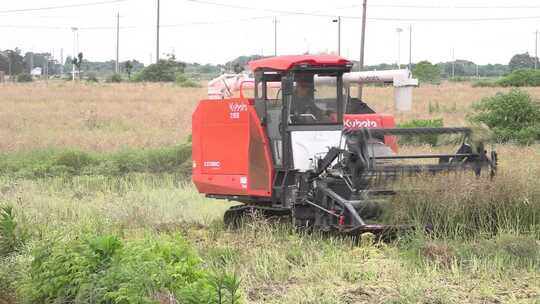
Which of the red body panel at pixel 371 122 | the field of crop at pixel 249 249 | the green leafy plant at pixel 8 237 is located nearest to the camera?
the field of crop at pixel 249 249

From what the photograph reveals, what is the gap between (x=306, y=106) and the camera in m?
13.3

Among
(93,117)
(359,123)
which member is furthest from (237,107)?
(93,117)

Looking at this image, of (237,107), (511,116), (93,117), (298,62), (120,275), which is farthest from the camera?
(93,117)

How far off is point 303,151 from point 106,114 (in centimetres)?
2828

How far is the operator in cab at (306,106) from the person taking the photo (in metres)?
13.2

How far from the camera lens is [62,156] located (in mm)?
22703

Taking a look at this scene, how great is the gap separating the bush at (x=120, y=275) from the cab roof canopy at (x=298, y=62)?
19.6ft

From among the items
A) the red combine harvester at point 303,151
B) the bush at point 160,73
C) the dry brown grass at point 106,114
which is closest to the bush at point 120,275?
the red combine harvester at point 303,151

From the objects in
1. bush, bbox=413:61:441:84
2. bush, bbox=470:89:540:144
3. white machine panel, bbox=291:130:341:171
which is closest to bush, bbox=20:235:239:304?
white machine panel, bbox=291:130:341:171

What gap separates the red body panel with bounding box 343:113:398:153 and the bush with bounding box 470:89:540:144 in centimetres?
1216

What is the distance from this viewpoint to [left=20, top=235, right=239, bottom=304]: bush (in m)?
6.02

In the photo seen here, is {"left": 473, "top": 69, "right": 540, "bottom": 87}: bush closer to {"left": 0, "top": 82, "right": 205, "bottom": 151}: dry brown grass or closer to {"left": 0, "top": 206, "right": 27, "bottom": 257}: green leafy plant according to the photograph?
{"left": 0, "top": 82, "right": 205, "bottom": 151}: dry brown grass

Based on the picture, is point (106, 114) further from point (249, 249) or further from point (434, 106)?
point (249, 249)

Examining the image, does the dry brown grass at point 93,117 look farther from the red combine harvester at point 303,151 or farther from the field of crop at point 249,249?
the red combine harvester at point 303,151
